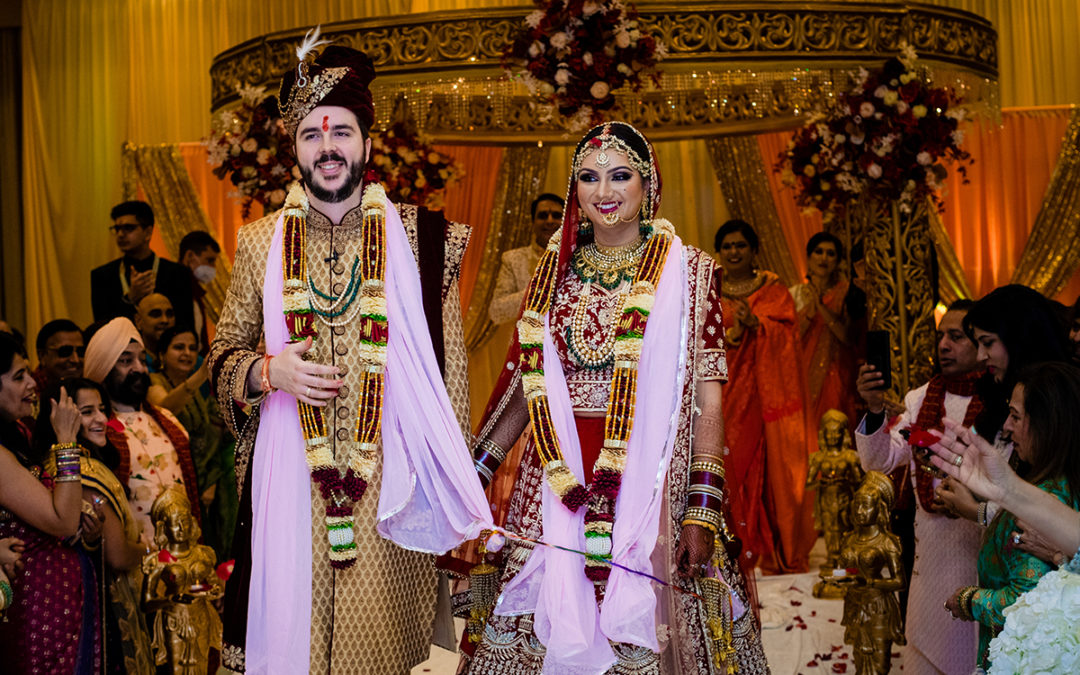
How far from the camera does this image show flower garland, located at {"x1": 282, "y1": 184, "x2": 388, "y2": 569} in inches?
135

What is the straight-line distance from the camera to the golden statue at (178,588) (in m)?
4.47

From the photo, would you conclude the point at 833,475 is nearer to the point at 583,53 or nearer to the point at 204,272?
the point at 583,53

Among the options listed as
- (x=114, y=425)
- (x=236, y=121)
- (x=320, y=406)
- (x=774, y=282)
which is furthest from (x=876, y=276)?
(x=320, y=406)

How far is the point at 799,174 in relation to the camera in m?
7.86

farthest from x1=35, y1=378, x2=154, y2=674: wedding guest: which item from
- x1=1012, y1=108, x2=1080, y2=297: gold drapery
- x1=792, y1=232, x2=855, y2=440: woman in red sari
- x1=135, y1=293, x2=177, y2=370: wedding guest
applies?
x1=1012, y1=108, x2=1080, y2=297: gold drapery

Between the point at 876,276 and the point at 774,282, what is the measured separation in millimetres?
580

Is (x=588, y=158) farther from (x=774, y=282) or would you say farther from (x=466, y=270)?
(x=466, y=270)

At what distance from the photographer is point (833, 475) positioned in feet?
22.6

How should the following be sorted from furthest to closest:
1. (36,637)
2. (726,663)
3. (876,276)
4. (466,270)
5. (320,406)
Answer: (466,270) < (876,276) < (36,637) < (726,663) < (320,406)

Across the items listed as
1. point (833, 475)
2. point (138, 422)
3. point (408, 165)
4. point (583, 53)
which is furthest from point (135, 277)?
point (833, 475)

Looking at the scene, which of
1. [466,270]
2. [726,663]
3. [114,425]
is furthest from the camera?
[466,270]

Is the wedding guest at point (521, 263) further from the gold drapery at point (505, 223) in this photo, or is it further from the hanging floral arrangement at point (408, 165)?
the gold drapery at point (505, 223)

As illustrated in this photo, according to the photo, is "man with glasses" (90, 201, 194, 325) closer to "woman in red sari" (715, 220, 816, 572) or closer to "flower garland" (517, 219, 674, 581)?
"woman in red sari" (715, 220, 816, 572)

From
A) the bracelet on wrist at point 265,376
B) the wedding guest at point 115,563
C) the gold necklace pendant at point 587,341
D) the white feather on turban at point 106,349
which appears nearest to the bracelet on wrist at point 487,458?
the gold necklace pendant at point 587,341
